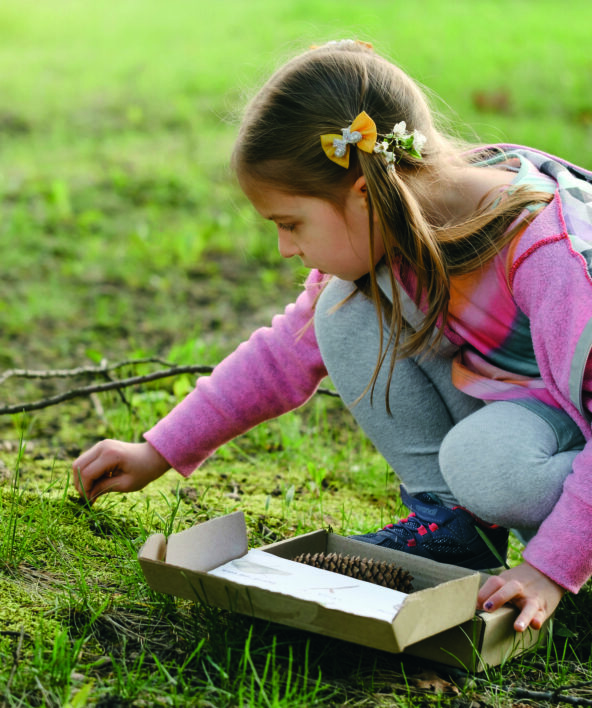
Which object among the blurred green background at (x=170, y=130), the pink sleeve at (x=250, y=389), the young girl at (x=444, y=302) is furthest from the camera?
the blurred green background at (x=170, y=130)

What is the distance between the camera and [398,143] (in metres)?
1.71

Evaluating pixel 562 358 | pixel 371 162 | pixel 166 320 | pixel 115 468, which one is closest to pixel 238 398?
pixel 115 468

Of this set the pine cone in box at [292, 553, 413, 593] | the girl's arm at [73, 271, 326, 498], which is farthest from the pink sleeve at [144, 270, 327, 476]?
the pine cone in box at [292, 553, 413, 593]

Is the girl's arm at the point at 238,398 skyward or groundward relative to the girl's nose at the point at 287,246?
groundward

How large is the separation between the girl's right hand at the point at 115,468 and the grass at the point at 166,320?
5 cm

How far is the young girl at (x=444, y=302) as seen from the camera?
1633mm

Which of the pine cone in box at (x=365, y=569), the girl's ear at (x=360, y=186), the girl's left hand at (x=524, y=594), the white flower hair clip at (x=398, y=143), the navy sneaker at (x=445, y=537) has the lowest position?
the navy sneaker at (x=445, y=537)

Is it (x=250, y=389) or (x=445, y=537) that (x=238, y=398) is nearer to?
(x=250, y=389)

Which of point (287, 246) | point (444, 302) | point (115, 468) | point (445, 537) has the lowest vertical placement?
point (445, 537)

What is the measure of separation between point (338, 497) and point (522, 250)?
0.88 meters

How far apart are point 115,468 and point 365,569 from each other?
28.2 inches

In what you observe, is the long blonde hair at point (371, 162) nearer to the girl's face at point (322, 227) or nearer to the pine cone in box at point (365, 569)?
the girl's face at point (322, 227)

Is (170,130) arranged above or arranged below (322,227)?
below

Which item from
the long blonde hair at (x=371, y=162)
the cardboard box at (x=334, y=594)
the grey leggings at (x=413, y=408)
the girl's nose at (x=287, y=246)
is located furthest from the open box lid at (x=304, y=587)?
the girl's nose at (x=287, y=246)
